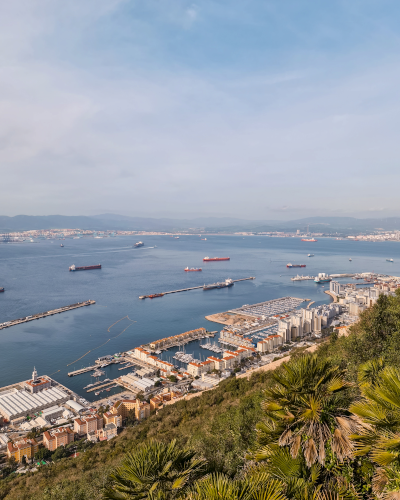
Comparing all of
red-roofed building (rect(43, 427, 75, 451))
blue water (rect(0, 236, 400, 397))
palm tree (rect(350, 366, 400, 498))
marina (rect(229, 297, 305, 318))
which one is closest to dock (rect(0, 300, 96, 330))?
blue water (rect(0, 236, 400, 397))

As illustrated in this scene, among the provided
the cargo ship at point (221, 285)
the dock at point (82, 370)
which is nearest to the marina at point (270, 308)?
the cargo ship at point (221, 285)

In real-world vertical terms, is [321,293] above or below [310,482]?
below

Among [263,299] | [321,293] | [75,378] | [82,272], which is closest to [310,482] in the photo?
[75,378]

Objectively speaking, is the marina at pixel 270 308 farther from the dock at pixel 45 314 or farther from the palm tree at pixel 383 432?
the palm tree at pixel 383 432

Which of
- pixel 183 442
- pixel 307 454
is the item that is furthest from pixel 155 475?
pixel 183 442

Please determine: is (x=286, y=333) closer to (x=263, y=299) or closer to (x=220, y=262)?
(x=263, y=299)
